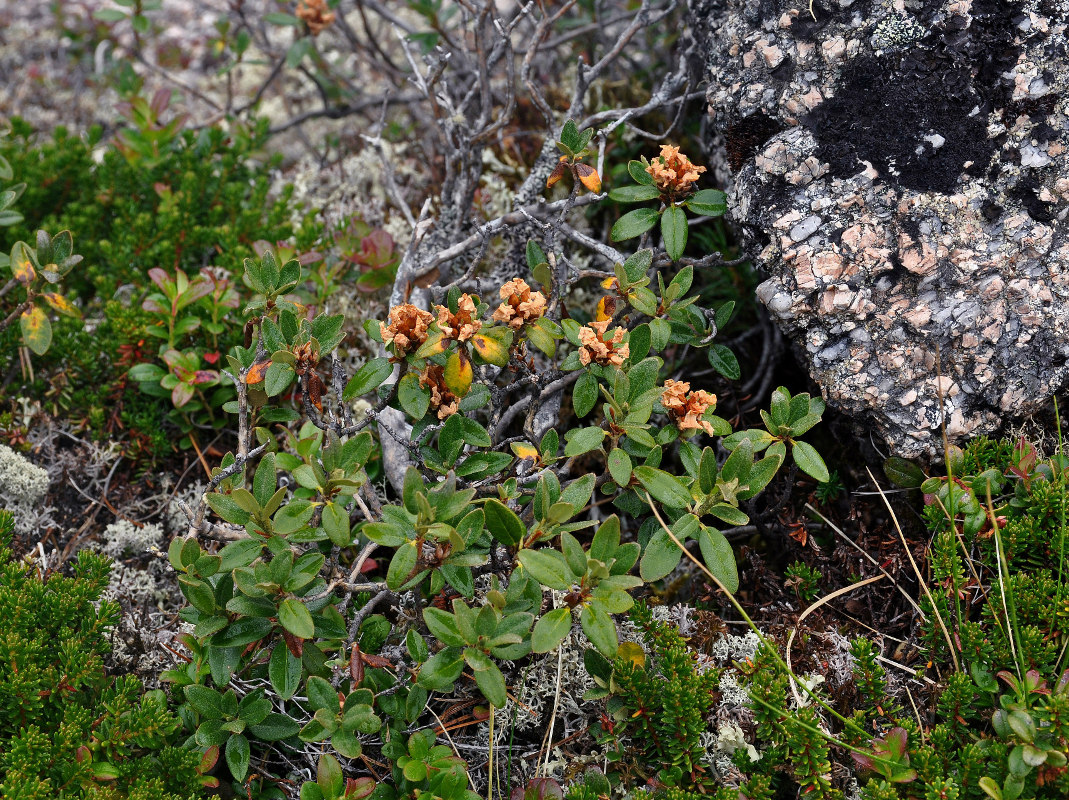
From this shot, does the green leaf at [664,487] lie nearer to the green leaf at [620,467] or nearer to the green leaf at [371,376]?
the green leaf at [620,467]

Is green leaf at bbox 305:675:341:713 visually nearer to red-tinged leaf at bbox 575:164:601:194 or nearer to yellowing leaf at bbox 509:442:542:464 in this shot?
yellowing leaf at bbox 509:442:542:464

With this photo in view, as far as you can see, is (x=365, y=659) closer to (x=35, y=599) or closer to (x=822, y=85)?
(x=35, y=599)

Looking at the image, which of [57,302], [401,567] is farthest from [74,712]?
[57,302]

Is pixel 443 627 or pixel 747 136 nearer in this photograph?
pixel 443 627

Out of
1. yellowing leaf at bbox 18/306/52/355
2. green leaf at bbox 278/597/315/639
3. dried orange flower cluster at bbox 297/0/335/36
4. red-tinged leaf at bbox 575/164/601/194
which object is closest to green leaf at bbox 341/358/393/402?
green leaf at bbox 278/597/315/639

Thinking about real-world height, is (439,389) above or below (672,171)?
below

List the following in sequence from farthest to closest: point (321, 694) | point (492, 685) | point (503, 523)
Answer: point (503, 523), point (321, 694), point (492, 685)

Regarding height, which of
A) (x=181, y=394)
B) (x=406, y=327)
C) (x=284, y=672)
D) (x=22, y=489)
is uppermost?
(x=406, y=327)

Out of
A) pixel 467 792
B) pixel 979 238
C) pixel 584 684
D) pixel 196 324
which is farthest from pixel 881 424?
pixel 196 324

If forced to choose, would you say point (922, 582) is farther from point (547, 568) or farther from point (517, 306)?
point (517, 306)
